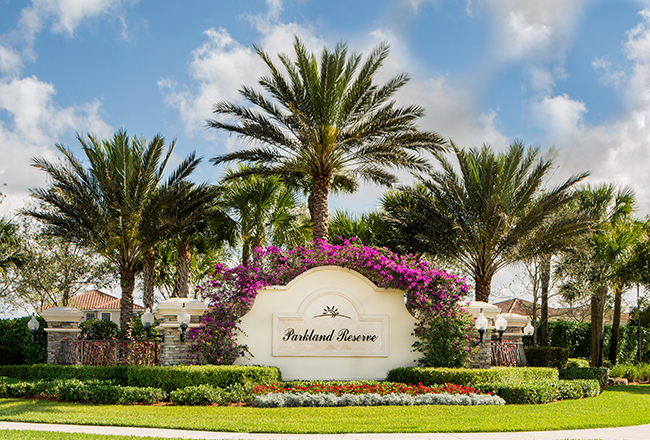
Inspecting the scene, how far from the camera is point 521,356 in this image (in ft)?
56.3

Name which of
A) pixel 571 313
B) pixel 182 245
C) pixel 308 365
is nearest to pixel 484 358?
pixel 308 365

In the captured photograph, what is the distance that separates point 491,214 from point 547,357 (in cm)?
492

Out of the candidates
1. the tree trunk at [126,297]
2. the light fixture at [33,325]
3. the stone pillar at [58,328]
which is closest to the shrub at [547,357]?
the tree trunk at [126,297]

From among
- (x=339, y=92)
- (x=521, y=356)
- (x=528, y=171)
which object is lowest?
(x=521, y=356)

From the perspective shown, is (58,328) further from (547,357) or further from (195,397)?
(547,357)

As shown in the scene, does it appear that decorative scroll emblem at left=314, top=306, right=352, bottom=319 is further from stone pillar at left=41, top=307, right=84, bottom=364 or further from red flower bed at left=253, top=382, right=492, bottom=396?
stone pillar at left=41, top=307, right=84, bottom=364

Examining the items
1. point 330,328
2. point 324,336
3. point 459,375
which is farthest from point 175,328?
point 459,375

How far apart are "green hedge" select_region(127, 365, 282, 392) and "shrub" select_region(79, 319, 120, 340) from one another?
22.3 feet

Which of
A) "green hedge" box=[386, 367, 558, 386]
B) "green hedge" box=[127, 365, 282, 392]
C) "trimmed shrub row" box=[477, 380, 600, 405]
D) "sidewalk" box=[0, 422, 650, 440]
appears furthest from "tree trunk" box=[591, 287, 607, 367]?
"green hedge" box=[127, 365, 282, 392]

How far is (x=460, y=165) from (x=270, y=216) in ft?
24.7

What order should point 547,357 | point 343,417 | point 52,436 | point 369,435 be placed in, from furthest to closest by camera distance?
point 547,357
point 343,417
point 369,435
point 52,436

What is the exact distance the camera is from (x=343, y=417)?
987 cm

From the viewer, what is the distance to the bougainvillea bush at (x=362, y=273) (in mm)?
14172

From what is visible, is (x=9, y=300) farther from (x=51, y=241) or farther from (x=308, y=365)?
(x=308, y=365)
